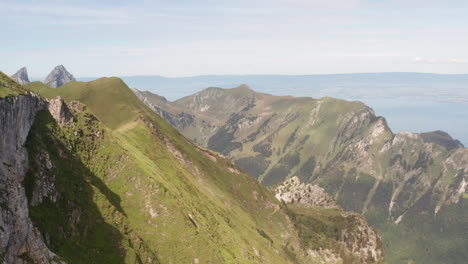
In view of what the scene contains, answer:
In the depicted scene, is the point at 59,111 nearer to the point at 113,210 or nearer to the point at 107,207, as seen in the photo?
the point at 107,207

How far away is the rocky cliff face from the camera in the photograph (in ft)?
171

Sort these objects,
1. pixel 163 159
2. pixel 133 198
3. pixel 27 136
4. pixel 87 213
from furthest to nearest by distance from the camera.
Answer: pixel 163 159 → pixel 133 198 → pixel 87 213 → pixel 27 136

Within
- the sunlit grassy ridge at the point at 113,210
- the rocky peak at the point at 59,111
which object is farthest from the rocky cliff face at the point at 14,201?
the rocky peak at the point at 59,111

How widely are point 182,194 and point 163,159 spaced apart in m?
35.4

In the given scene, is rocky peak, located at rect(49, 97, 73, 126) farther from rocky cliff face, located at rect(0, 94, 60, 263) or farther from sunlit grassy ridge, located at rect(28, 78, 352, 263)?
rocky cliff face, located at rect(0, 94, 60, 263)

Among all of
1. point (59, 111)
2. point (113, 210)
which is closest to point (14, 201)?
point (113, 210)

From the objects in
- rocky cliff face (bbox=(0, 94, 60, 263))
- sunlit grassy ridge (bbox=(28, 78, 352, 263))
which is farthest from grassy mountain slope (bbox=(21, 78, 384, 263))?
rocky cliff face (bbox=(0, 94, 60, 263))

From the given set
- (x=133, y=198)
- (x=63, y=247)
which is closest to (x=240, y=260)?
(x=133, y=198)

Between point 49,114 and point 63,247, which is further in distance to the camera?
point 49,114

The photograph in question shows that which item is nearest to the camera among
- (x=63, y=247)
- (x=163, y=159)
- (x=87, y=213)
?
(x=63, y=247)

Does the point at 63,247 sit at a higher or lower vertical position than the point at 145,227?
higher

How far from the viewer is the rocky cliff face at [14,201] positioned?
52.2 metres

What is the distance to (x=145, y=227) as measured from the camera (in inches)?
4186

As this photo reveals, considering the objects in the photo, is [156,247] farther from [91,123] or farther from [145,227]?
[91,123]
